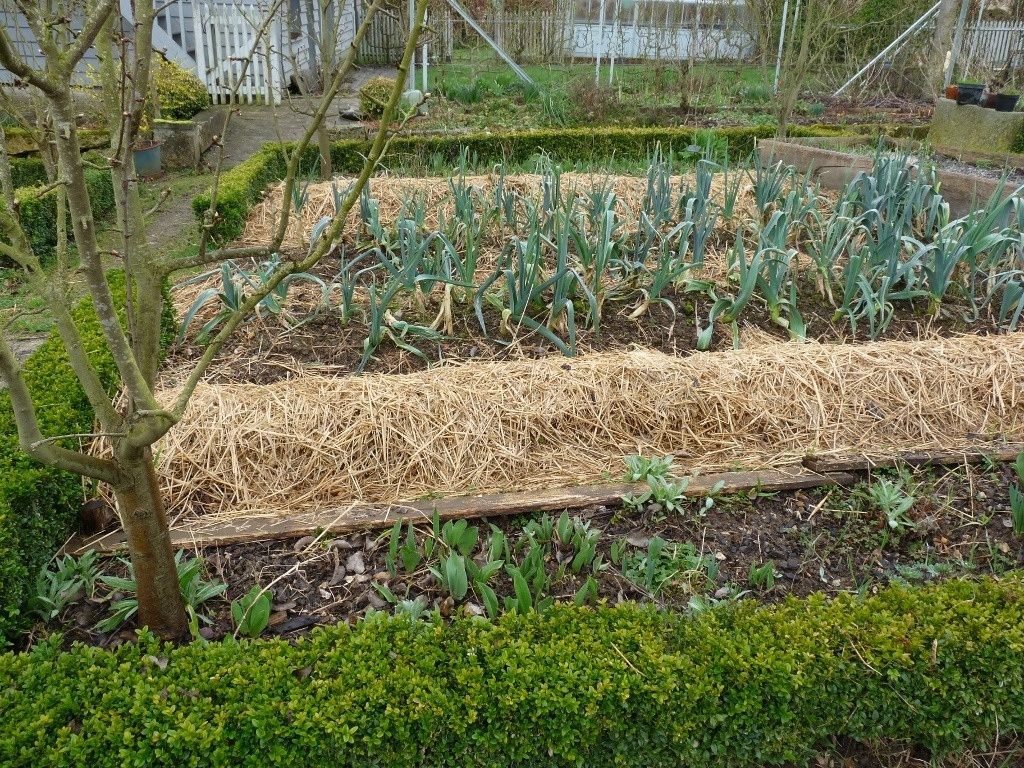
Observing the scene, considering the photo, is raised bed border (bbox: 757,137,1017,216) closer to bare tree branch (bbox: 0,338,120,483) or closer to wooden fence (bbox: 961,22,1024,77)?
bare tree branch (bbox: 0,338,120,483)

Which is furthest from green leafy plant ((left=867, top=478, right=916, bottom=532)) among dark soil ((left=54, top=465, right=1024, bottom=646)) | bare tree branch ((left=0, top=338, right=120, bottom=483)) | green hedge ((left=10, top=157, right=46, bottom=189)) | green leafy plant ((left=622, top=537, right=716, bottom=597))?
green hedge ((left=10, top=157, right=46, bottom=189))

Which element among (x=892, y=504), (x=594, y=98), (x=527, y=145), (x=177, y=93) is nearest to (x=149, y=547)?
(x=892, y=504)

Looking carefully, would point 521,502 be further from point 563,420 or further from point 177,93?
point 177,93

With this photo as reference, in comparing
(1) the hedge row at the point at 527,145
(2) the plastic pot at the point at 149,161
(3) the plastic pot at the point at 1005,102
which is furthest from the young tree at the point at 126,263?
(3) the plastic pot at the point at 1005,102

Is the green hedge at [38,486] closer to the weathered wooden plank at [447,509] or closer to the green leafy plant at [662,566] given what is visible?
the weathered wooden plank at [447,509]

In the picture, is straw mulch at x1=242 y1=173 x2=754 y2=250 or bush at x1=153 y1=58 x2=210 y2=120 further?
bush at x1=153 y1=58 x2=210 y2=120

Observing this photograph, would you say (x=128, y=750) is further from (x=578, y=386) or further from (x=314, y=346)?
(x=314, y=346)

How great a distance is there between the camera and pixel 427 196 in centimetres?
547

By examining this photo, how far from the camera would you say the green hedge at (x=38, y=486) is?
7.07ft

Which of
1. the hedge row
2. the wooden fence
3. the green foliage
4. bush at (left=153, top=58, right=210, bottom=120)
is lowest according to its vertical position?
the green foliage

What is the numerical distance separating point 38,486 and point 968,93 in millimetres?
10115

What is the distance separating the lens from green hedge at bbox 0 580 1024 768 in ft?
5.52

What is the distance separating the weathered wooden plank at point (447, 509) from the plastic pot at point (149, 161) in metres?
6.60

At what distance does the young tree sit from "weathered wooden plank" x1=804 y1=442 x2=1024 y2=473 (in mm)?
2030
